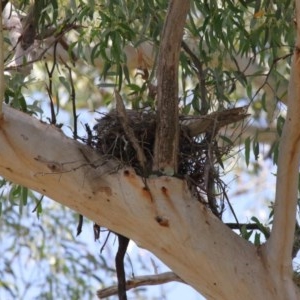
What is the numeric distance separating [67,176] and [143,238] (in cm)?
27

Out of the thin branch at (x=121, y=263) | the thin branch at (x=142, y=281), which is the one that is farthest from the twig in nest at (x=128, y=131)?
the thin branch at (x=142, y=281)

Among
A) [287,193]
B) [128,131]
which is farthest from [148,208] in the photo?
[287,193]

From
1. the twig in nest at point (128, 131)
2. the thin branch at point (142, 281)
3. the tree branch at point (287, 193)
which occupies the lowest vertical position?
the tree branch at point (287, 193)

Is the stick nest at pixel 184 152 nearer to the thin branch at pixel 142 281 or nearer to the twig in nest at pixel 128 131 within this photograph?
the twig in nest at pixel 128 131

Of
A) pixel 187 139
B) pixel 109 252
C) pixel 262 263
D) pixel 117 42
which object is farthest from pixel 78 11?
pixel 109 252

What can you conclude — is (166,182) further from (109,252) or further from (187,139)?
(109,252)

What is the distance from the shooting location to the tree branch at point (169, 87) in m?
2.74

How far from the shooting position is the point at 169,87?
2.75 m

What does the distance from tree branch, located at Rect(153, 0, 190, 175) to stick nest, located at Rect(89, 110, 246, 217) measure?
48 mm

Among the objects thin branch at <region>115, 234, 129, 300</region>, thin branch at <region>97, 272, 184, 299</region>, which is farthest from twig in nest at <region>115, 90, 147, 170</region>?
thin branch at <region>97, 272, 184, 299</region>

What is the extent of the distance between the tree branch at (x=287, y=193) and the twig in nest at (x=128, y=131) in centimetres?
38

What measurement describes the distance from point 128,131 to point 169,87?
191 mm

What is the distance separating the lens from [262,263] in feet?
8.88

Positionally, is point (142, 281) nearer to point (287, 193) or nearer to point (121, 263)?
point (121, 263)
